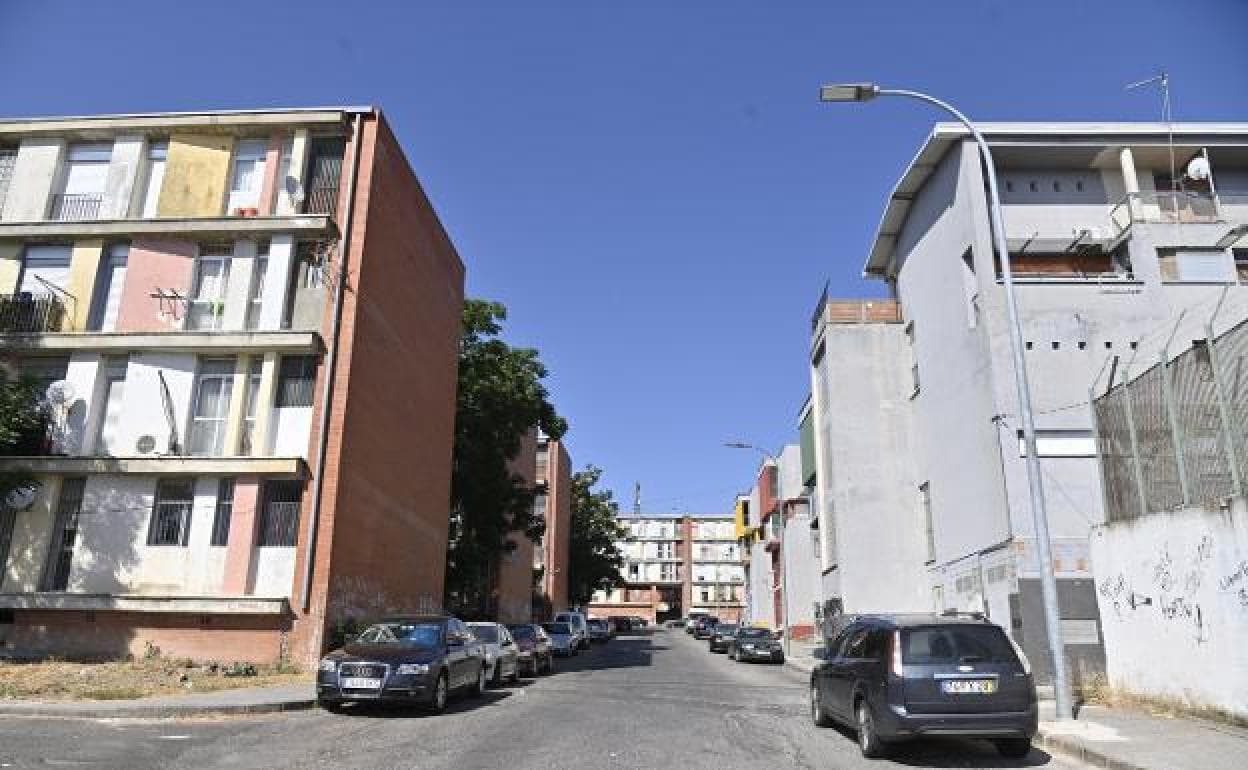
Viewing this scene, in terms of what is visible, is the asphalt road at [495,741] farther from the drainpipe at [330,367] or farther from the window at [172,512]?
the window at [172,512]

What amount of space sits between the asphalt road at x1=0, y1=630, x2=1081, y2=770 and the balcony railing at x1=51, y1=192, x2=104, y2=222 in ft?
48.8

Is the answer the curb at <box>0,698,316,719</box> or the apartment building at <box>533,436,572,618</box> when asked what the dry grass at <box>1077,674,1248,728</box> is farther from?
the apartment building at <box>533,436,572,618</box>

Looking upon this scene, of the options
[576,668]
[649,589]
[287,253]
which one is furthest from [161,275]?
[649,589]

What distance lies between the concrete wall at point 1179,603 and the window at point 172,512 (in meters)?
18.3

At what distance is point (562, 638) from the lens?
34.1 meters

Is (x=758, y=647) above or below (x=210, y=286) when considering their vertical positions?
below

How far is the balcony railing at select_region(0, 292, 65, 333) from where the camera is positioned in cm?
2175

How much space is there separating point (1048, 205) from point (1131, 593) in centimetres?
1552

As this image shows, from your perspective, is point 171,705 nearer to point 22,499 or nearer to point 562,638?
point 22,499

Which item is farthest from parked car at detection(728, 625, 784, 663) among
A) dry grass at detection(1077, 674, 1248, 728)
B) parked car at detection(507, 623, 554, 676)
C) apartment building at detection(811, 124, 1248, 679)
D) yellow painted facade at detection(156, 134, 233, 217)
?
yellow painted facade at detection(156, 134, 233, 217)

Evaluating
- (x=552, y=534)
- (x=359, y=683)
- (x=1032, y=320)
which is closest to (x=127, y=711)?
(x=359, y=683)

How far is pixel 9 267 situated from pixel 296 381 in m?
8.34

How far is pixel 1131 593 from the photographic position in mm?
13477

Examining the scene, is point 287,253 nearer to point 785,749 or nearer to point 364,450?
point 364,450
